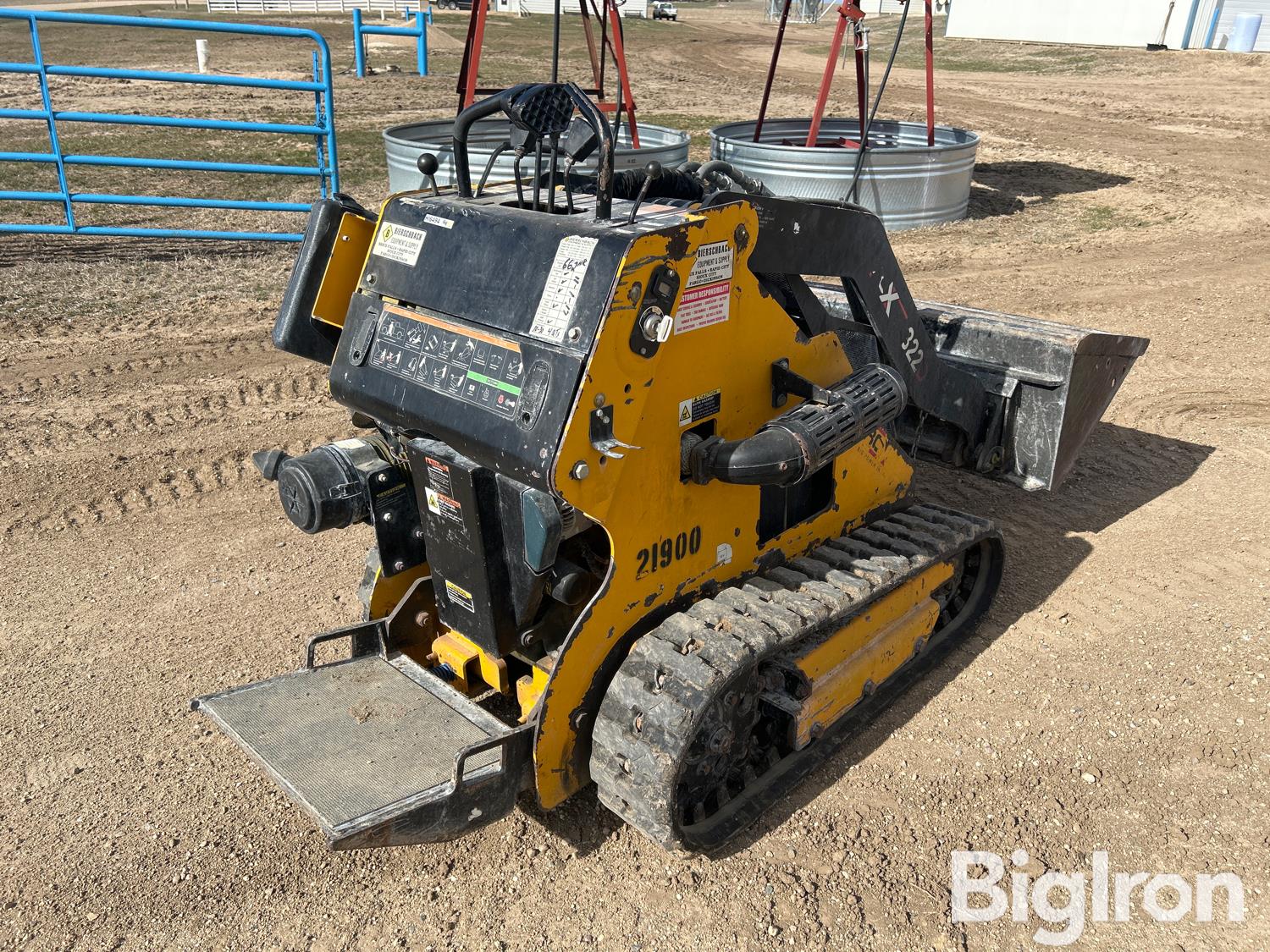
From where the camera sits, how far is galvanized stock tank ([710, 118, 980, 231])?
11609 millimetres

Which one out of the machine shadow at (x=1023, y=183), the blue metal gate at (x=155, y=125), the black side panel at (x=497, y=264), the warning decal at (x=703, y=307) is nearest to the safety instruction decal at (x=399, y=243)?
the black side panel at (x=497, y=264)

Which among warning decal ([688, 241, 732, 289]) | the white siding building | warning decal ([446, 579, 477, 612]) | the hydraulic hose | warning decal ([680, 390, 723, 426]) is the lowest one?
warning decal ([446, 579, 477, 612])

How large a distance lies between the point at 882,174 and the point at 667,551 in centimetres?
936

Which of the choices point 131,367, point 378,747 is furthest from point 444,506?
point 131,367

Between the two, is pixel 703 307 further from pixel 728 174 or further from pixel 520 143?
pixel 728 174

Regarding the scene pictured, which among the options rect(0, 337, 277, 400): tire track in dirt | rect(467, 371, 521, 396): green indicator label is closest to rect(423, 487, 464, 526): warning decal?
rect(467, 371, 521, 396): green indicator label

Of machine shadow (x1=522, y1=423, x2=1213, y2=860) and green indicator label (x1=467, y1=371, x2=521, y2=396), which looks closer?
green indicator label (x1=467, y1=371, x2=521, y2=396)

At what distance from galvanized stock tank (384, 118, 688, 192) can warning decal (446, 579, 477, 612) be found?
6047mm

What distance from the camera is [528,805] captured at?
3930mm

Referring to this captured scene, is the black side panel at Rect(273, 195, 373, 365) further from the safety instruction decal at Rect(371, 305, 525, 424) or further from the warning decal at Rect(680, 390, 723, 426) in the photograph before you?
the warning decal at Rect(680, 390, 723, 426)

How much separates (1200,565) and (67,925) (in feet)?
17.4

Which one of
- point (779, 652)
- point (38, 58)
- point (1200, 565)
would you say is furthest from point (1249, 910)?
point (38, 58)

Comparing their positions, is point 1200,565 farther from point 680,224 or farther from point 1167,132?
point 1167,132

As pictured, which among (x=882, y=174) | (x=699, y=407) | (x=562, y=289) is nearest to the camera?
(x=562, y=289)
